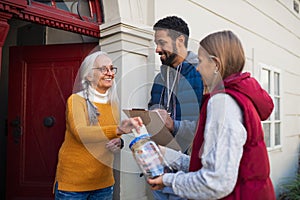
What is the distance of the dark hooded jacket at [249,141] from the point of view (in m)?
0.95

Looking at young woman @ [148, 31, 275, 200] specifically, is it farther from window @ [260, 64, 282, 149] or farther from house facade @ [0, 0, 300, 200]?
window @ [260, 64, 282, 149]

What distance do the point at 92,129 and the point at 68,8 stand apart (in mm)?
1205

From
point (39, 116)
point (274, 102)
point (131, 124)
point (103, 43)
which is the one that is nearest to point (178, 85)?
point (131, 124)

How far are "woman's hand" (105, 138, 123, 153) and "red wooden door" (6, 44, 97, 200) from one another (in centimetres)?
96

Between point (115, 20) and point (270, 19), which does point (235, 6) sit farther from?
point (115, 20)

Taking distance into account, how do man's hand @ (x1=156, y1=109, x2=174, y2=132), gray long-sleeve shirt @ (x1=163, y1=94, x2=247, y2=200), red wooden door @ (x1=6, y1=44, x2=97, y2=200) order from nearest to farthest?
1. gray long-sleeve shirt @ (x1=163, y1=94, x2=247, y2=200)
2. man's hand @ (x1=156, y1=109, x2=174, y2=132)
3. red wooden door @ (x1=6, y1=44, x2=97, y2=200)

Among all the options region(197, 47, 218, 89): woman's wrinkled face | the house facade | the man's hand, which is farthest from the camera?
the house facade

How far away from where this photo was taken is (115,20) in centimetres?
219

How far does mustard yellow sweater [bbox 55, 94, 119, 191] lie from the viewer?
1.47m

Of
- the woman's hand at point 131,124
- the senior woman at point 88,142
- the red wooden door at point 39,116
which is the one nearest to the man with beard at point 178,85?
the woman's hand at point 131,124

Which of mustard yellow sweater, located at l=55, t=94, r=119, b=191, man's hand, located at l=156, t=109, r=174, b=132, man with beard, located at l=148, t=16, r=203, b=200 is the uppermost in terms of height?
man with beard, located at l=148, t=16, r=203, b=200

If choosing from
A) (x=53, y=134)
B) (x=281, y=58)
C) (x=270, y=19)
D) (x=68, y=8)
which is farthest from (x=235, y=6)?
(x=53, y=134)

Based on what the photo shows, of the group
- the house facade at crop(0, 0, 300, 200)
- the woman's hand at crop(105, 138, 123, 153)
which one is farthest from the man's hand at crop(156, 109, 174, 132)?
the woman's hand at crop(105, 138, 123, 153)

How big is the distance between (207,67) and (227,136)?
29 cm
